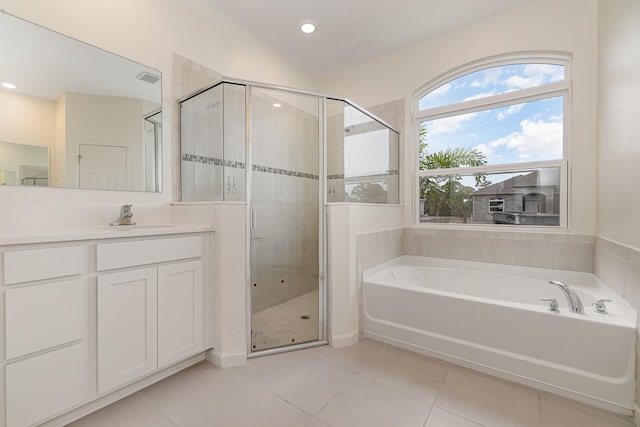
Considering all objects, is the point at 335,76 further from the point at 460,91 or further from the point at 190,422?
the point at 190,422

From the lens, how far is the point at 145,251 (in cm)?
156

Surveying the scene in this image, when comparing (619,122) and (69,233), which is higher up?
(619,122)

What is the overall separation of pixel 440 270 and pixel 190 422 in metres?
2.44

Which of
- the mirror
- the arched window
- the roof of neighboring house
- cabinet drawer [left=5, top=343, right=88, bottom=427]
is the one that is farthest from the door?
the roof of neighboring house

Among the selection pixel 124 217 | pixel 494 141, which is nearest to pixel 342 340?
pixel 124 217

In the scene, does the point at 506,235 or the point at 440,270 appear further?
the point at 440,270

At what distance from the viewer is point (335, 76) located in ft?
12.0

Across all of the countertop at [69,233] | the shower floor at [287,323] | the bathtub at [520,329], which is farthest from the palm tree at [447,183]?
the countertop at [69,233]

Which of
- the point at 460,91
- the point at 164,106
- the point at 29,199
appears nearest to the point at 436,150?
the point at 460,91

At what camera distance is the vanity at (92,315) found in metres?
1.15

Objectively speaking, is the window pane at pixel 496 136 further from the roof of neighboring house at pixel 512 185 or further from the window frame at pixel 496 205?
the window frame at pixel 496 205

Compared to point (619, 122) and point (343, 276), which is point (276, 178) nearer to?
point (343, 276)

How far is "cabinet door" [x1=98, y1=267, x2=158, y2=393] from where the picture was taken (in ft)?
4.57

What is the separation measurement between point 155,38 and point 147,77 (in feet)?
1.07
